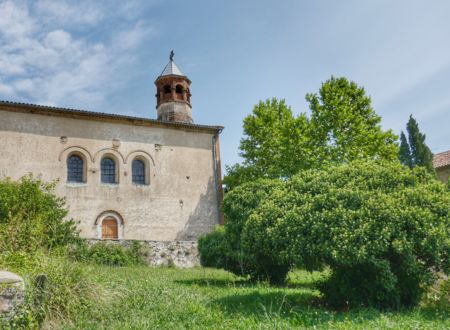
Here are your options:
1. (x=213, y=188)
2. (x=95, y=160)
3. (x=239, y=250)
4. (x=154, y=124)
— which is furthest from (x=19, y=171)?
(x=239, y=250)

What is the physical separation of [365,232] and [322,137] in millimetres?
16008

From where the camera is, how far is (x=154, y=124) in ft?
72.6

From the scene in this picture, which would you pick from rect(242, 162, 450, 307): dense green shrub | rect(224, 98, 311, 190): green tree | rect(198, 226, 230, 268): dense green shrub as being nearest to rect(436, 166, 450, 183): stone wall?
rect(224, 98, 311, 190): green tree

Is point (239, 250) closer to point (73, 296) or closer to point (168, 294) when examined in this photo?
point (168, 294)

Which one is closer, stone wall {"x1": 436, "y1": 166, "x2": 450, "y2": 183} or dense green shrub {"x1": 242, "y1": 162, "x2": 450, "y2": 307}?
dense green shrub {"x1": 242, "y1": 162, "x2": 450, "y2": 307}

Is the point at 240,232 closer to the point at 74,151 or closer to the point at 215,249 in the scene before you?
the point at 215,249

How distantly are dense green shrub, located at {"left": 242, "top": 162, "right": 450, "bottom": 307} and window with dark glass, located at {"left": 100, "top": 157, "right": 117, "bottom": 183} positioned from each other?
15.2m

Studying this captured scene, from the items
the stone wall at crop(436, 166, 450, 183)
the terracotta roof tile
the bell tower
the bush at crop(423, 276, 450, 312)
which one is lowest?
the bush at crop(423, 276, 450, 312)

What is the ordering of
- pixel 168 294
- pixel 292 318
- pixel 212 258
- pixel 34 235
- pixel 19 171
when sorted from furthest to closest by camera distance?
1. pixel 19 171
2. pixel 212 258
3. pixel 34 235
4. pixel 168 294
5. pixel 292 318

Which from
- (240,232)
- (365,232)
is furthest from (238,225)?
(365,232)

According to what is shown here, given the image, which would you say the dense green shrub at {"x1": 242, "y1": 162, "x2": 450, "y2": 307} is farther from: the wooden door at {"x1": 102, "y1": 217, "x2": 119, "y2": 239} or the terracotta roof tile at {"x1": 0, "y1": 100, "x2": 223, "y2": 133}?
the terracotta roof tile at {"x1": 0, "y1": 100, "x2": 223, "y2": 133}

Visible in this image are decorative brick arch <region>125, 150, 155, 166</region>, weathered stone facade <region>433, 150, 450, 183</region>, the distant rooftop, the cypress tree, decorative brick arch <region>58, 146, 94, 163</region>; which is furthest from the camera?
the cypress tree

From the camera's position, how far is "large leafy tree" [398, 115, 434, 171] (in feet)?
95.8

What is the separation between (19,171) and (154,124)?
731cm
